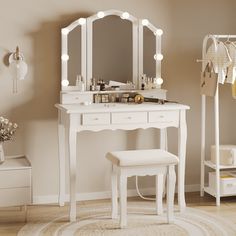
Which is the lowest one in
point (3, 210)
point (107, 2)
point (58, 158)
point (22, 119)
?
point (3, 210)

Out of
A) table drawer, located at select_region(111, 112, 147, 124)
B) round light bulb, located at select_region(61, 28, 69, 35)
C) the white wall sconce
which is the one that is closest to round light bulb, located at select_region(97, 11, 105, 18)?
round light bulb, located at select_region(61, 28, 69, 35)

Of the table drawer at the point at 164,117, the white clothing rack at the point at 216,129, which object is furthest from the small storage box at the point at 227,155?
the table drawer at the point at 164,117

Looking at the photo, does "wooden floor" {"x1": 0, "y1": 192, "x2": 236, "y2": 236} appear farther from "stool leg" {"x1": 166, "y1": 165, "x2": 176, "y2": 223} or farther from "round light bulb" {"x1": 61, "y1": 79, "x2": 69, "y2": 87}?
"round light bulb" {"x1": 61, "y1": 79, "x2": 69, "y2": 87}

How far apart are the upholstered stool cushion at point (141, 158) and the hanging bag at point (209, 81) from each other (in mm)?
813

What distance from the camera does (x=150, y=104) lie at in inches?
174

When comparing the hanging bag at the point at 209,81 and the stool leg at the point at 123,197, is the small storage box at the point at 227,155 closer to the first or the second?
the hanging bag at the point at 209,81

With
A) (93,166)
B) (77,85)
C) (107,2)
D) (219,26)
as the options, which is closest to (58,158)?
(93,166)

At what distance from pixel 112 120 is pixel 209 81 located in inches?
35.7

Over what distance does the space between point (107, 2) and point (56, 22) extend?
477mm

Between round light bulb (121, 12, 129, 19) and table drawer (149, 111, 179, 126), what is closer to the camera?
table drawer (149, 111, 179, 126)

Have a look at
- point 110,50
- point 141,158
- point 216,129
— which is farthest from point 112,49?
point 141,158

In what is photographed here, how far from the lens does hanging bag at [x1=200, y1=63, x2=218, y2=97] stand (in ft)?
14.4

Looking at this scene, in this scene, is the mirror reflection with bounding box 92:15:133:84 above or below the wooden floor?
above

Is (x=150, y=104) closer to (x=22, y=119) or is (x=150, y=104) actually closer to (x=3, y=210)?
(x=22, y=119)
